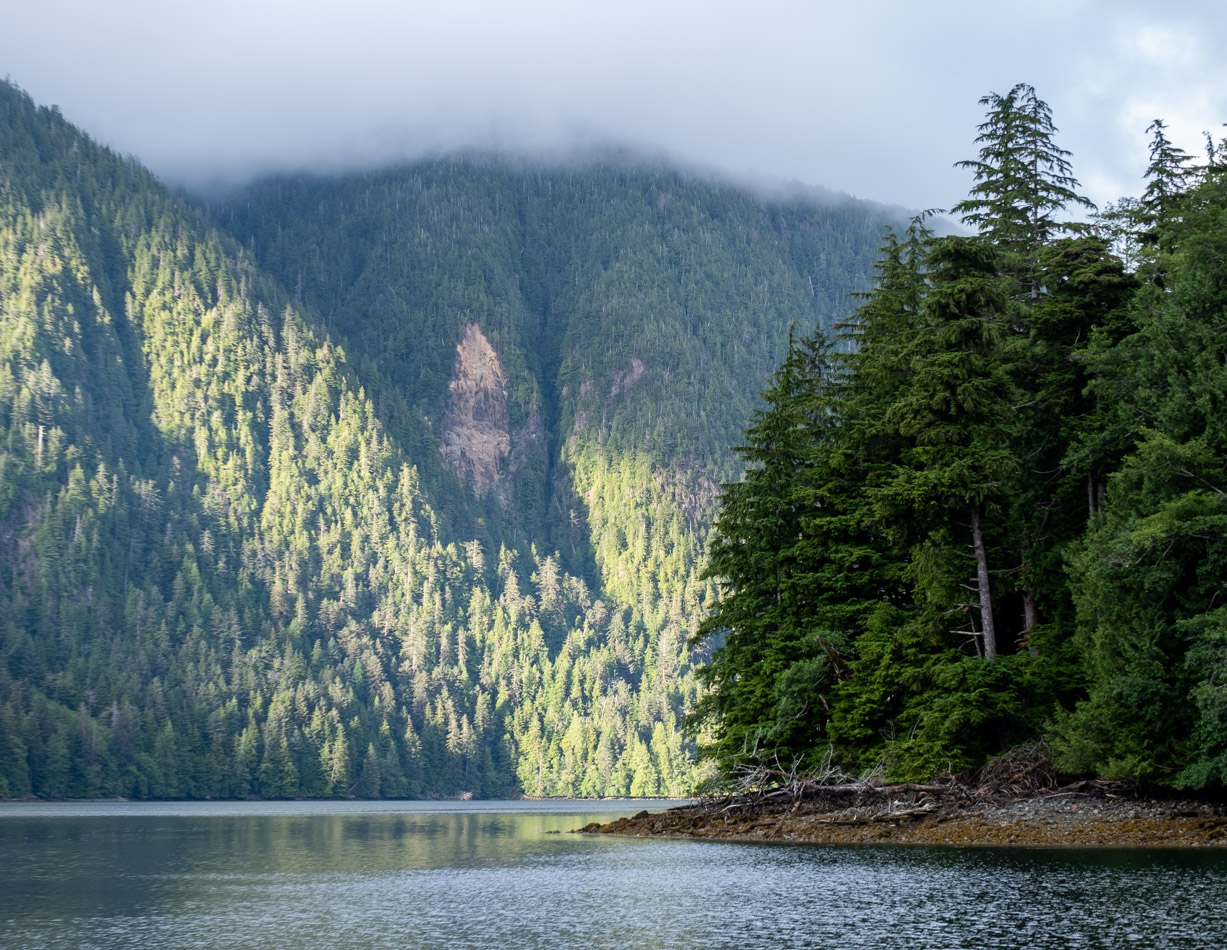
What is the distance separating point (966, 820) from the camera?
5150 centimetres

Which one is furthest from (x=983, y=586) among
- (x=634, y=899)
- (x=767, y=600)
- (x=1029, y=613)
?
(x=634, y=899)

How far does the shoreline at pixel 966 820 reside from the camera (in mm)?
45969

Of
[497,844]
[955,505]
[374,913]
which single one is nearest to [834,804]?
[955,505]

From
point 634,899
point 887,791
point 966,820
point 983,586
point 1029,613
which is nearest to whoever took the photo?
point 634,899

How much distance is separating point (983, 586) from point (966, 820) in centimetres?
964

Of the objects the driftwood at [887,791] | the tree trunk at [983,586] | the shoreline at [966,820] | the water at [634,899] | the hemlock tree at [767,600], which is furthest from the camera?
the hemlock tree at [767,600]

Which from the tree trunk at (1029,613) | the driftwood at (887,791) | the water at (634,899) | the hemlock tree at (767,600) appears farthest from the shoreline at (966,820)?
the tree trunk at (1029,613)

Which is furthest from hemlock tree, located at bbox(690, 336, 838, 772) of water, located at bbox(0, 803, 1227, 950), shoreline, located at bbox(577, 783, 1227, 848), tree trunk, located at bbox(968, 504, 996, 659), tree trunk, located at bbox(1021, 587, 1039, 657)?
tree trunk, located at bbox(1021, 587, 1039, 657)

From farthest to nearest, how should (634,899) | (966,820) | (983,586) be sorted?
(983,586) → (966,820) → (634,899)

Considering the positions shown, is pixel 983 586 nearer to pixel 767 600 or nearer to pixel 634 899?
pixel 767 600

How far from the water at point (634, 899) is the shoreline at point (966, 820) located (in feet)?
8.02

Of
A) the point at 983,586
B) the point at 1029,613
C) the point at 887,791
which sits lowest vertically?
the point at 887,791

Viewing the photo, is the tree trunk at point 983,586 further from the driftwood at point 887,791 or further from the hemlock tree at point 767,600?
the hemlock tree at point 767,600

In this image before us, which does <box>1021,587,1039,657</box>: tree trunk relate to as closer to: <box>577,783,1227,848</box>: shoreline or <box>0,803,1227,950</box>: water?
<box>577,783,1227,848</box>: shoreline
